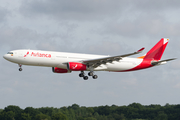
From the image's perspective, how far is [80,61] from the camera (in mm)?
60125

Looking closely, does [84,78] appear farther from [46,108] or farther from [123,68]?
[46,108]

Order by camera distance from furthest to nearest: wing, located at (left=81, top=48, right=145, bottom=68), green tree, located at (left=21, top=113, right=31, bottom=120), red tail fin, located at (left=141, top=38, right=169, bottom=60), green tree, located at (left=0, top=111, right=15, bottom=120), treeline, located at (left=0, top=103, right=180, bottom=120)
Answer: green tree, located at (left=0, top=111, right=15, bottom=120), green tree, located at (left=21, top=113, right=31, bottom=120), treeline, located at (left=0, top=103, right=180, bottom=120), red tail fin, located at (left=141, top=38, right=169, bottom=60), wing, located at (left=81, top=48, right=145, bottom=68)

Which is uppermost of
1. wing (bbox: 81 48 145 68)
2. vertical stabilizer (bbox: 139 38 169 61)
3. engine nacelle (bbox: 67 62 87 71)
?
vertical stabilizer (bbox: 139 38 169 61)

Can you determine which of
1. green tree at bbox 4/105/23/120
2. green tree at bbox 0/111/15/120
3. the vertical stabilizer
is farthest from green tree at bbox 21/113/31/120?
the vertical stabilizer

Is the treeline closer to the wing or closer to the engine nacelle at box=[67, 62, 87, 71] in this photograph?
the wing

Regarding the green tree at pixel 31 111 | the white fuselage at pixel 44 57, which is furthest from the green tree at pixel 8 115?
the white fuselage at pixel 44 57

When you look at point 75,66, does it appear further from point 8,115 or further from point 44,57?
point 8,115

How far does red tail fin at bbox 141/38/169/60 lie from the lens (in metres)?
69.1

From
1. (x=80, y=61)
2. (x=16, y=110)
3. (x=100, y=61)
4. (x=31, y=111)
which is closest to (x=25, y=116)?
(x=31, y=111)

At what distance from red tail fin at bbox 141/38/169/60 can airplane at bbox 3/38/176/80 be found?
0.85 ft

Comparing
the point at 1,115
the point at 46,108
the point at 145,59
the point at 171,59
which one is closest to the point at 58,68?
the point at 145,59

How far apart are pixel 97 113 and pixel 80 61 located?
99.6 metres

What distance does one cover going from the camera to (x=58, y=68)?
64688 millimetres

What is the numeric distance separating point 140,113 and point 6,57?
383 feet
